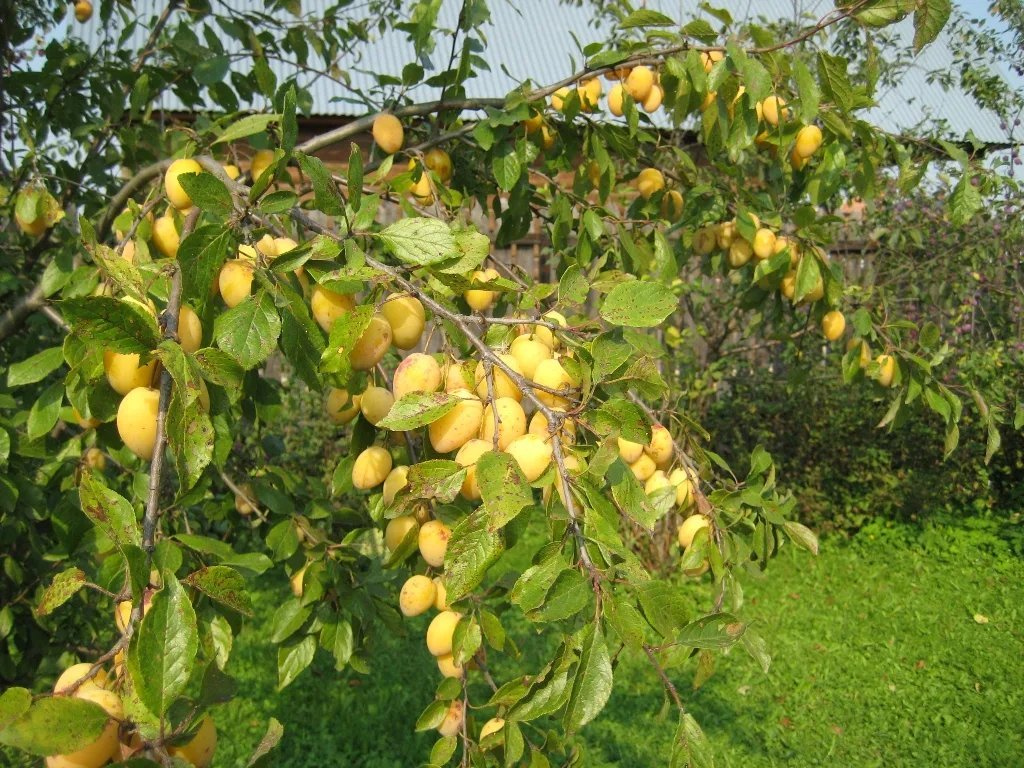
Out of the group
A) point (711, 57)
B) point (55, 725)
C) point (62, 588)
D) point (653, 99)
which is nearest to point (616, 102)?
point (653, 99)

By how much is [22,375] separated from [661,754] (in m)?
2.20

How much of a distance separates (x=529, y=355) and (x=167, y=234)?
0.59 metres

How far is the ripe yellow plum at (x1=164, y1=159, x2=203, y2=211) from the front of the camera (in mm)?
1003

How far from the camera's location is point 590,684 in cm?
62

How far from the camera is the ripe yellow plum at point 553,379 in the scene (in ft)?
2.50

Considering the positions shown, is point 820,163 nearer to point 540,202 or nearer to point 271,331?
point 540,202

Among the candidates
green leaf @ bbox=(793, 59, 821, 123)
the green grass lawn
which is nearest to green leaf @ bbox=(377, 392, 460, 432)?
green leaf @ bbox=(793, 59, 821, 123)

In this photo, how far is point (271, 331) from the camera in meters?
0.75

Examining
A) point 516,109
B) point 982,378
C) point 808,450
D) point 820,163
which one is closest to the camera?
point 516,109

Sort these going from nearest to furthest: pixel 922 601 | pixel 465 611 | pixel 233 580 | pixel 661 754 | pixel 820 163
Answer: pixel 233 580 → pixel 465 611 → pixel 820 163 → pixel 661 754 → pixel 922 601

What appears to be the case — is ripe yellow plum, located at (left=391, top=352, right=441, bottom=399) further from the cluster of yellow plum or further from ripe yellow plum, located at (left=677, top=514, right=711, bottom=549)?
ripe yellow plum, located at (left=677, top=514, right=711, bottom=549)

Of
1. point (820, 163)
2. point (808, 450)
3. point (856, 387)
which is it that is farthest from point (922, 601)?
point (820, 163)

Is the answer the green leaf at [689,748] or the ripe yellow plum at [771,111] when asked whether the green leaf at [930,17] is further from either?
the green leaf at [689,748]

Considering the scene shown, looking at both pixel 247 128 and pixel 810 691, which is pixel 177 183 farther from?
pixel 810 691
